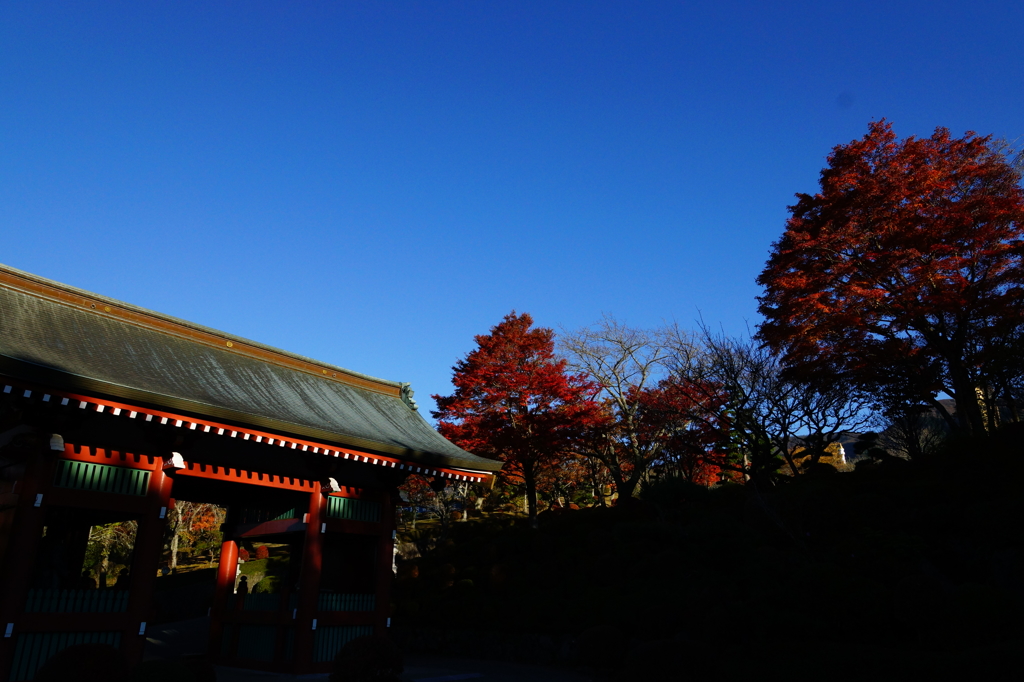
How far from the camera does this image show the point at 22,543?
9.59 meters

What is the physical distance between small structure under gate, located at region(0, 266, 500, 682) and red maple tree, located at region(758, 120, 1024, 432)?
12069 millimetres

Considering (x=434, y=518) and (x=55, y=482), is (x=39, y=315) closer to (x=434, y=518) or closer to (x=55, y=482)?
(x=55, y=482)

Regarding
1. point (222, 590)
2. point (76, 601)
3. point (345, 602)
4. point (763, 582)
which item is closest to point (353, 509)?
point (345, 602)

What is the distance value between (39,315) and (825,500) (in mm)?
17339

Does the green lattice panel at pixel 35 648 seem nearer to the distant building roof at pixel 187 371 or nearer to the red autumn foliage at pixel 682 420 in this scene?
the distant building roof at pixel 187 371

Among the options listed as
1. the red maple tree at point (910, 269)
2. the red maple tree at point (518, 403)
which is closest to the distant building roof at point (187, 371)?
the red maple tree at point (518, 403)

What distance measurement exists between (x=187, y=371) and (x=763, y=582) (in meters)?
12.0

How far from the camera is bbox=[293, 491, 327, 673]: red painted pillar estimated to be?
1248 centimetres

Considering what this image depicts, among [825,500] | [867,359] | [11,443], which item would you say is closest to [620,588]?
[825,500]

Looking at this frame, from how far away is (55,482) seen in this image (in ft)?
32.7

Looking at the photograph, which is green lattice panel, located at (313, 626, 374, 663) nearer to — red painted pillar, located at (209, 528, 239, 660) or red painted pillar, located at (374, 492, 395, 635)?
red painted pillar, located at (374, 492, 395, 635)

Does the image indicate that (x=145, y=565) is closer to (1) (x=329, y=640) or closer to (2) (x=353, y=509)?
(1) (x=329, y=640)

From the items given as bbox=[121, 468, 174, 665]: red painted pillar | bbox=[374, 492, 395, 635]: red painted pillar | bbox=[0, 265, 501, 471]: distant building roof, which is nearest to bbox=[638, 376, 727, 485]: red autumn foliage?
bbox=[0, 265, 501, 471]: distant building roof

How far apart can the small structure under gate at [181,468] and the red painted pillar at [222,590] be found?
0.13ft
